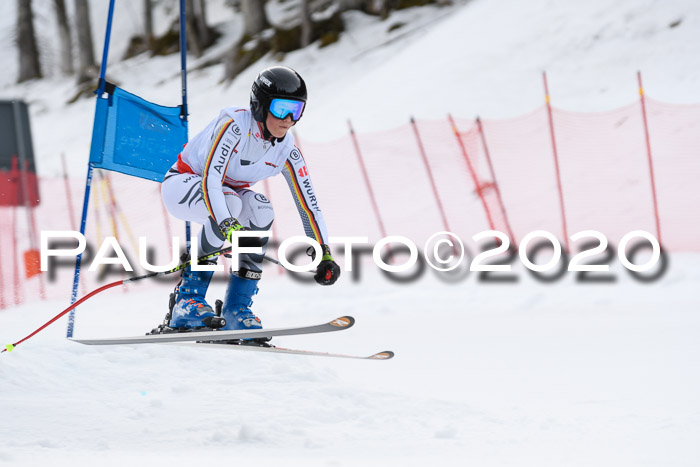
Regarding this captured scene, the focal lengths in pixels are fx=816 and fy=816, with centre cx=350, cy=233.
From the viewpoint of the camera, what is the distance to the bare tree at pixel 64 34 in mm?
Result: 29755

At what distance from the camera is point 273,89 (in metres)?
4.25

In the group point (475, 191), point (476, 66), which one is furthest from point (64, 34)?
point (475, 191)

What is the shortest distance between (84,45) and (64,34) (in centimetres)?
367

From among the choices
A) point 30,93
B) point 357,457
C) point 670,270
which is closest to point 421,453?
point 357,457

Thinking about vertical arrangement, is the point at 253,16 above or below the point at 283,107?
above

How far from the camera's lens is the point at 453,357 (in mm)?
6609

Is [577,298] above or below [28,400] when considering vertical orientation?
below

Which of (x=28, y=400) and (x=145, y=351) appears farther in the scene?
(x=145, y=351)

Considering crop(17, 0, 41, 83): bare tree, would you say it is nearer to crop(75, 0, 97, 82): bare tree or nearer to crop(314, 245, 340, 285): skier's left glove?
crop(75, 0, 97, 82): bare tree

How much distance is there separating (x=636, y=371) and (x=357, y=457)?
2.87 m

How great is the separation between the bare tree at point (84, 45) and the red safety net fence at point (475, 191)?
41.6 feet

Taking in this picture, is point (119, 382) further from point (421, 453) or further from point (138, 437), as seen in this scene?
point (421, 453)

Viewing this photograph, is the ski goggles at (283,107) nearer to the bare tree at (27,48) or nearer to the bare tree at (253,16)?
the bare tree at (253,16)

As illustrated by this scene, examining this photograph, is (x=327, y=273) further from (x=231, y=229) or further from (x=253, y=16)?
(x=253, y=16)
